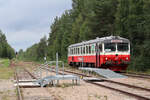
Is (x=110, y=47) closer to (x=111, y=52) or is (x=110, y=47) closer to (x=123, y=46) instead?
(x=111, y=52)

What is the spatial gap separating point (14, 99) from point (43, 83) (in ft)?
15.6

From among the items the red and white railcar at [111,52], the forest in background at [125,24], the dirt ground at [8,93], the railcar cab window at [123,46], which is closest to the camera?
the dirt ground at [8,93]

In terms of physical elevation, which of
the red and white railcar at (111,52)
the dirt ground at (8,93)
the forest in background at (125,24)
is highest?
the forest in background at (125,24)

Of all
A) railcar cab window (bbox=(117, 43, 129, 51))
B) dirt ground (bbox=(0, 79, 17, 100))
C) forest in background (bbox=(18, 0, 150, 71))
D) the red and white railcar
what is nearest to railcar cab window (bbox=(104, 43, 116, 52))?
the red and white railcar

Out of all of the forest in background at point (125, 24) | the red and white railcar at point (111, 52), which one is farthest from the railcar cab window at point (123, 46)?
the forest in background at point (125, 24)

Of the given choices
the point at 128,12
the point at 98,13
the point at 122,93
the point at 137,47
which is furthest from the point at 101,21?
the point at 122,93

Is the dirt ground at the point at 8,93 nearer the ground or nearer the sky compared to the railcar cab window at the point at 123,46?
nearer the ground

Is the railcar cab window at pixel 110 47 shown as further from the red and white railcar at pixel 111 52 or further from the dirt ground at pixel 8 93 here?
the dirt ground at pixel 8 93

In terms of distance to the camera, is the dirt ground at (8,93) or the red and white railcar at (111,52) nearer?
the dirt ground at (8,93)

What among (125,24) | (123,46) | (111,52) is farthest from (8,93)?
(125,24)

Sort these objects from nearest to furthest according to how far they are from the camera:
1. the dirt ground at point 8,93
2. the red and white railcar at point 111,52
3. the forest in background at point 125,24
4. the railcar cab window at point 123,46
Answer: the dirt ground at point 8,93, the red and white railcar at point 111,52, the railcar cab window at point 123,46, the forest in background at point 125,24

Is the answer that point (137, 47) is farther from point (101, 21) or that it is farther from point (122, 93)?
point (122, 93)

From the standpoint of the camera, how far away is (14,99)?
11.1m

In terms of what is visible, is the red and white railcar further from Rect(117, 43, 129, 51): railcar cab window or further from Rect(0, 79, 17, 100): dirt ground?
Rect(0, 79, 17, 100): dirt ground
